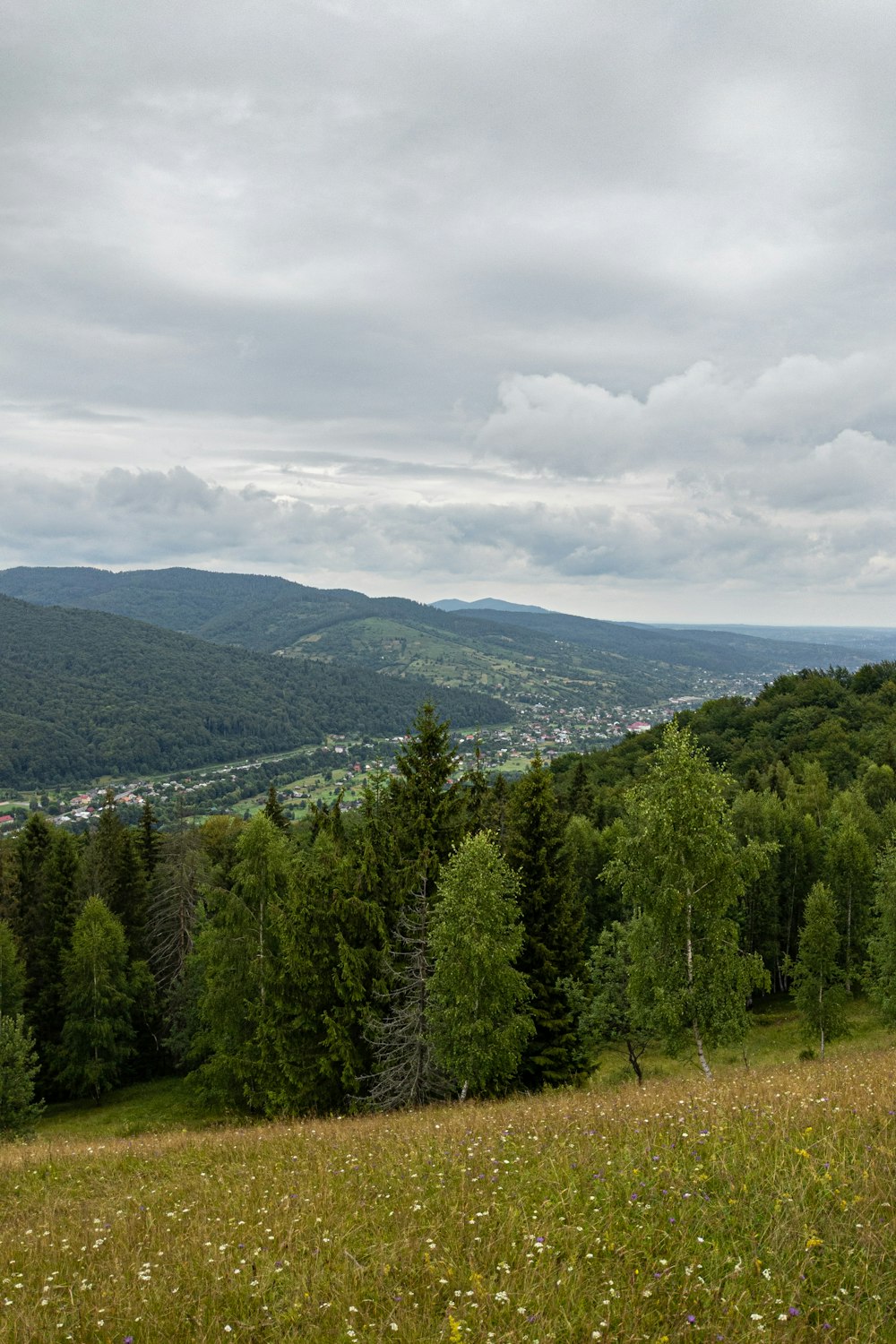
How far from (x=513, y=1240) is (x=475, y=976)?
1328 cm

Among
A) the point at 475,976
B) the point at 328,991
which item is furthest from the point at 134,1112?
the point at 475,976

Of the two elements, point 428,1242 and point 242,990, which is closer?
point 428,1242

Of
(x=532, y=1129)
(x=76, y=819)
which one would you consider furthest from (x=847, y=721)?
(x=76, y=819)

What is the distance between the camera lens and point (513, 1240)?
6.39m

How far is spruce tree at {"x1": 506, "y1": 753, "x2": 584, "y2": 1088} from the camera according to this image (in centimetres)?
2288

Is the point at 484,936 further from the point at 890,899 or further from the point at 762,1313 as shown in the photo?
the point at 890,899

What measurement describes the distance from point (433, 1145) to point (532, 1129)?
1.45 metres

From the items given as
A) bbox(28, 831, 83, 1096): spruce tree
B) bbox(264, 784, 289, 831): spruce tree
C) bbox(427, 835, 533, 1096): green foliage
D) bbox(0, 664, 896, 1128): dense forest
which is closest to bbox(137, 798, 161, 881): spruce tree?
bbox(28, 831, 83, 1096): spruce tree

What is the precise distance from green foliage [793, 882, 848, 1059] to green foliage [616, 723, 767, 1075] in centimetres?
1732

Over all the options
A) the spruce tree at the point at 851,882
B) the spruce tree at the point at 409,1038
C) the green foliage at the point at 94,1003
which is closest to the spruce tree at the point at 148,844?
the green foliage at the point at 94,1003

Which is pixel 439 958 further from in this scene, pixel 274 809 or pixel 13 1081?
pixel 274 809

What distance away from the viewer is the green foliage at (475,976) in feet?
63.3

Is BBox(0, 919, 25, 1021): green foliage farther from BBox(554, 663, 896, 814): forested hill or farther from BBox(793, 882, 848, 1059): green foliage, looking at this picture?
BBox(554, 663, 896, 814): forested hill

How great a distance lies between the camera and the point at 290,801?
19500cm
